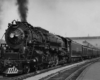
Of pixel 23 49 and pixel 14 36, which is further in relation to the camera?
pixel 14 36

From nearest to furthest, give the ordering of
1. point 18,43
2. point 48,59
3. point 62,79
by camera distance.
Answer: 1. point 62,79
2. point 18,43
3. point 48,59

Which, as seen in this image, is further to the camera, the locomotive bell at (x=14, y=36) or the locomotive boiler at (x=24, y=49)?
the locomotive bell at (x=14, y=36)

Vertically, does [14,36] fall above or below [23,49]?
above

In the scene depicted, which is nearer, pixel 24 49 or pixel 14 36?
pixel 24 49

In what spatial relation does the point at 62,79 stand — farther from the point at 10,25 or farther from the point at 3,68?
the point at 10,25

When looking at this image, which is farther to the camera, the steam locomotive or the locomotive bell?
the locomotive bell

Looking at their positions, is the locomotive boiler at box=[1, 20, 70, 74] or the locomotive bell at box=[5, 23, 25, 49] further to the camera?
the locomotive bell at box=[5, 23, 25, 49]

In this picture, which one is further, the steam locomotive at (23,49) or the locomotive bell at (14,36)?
the locomotive bell at (14,36)

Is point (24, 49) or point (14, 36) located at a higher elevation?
point (14, 36)

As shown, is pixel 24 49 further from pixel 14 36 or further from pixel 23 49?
pixel 14 36

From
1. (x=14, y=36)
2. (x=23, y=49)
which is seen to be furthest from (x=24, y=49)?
(x=14, y=36)

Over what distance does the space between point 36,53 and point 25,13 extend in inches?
131

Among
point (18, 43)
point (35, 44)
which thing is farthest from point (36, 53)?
point (18, 43)

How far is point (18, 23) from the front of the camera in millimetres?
12797
